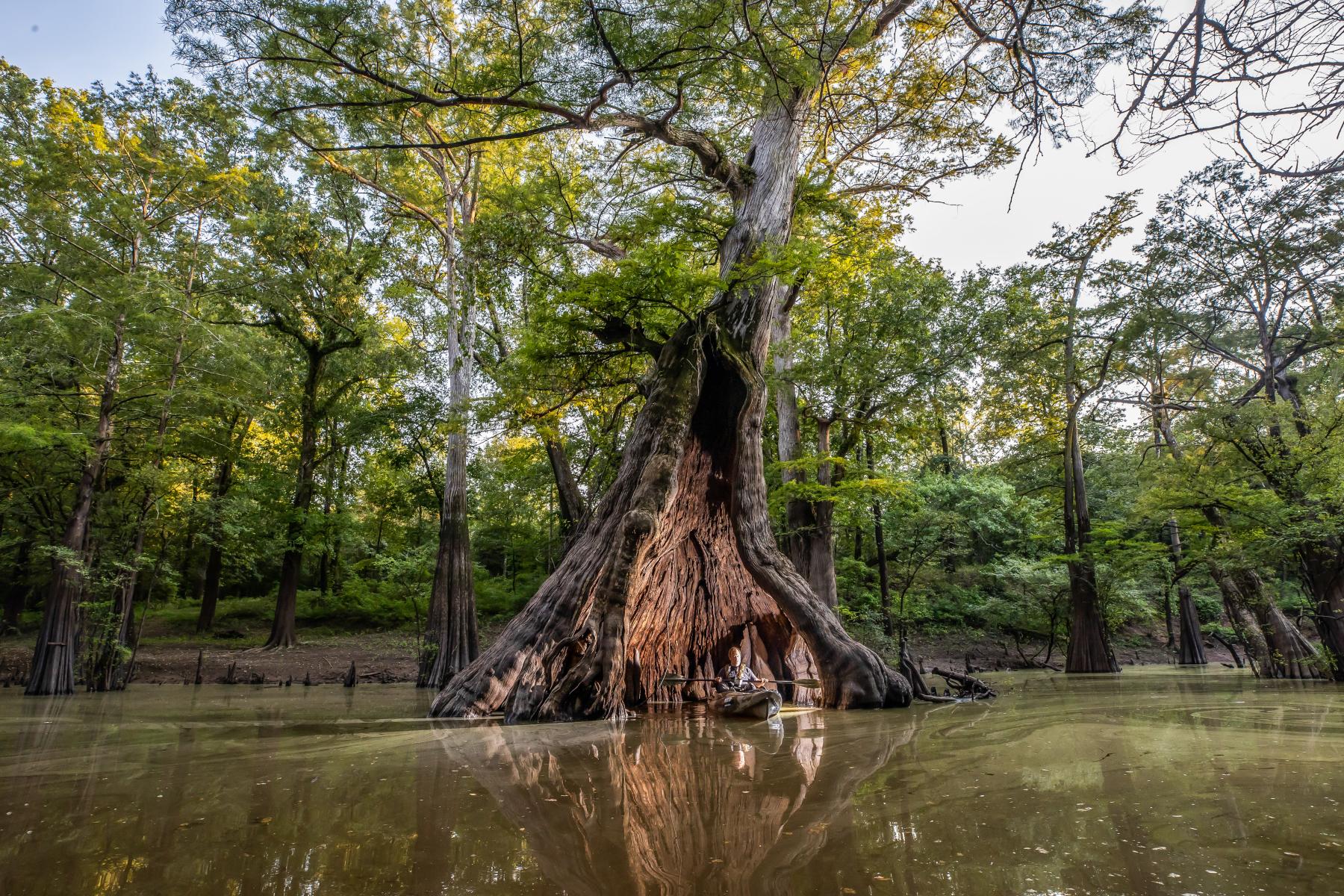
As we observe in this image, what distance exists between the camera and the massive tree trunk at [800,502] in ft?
40.4

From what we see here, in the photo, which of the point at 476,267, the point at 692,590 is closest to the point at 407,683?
the point at 692,590

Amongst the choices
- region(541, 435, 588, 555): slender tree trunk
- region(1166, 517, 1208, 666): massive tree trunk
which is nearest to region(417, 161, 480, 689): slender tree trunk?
region(541, 435, 588, 555): slender tree trunk

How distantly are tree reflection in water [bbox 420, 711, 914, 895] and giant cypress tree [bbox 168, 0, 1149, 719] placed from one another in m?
1.93

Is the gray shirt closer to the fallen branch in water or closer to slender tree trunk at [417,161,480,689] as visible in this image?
the fallen branch in water

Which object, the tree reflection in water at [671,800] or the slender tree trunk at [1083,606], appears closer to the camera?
the tree reflection in water at [671,800]

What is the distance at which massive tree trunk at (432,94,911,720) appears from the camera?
6605 millimetres

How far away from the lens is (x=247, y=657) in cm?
1620

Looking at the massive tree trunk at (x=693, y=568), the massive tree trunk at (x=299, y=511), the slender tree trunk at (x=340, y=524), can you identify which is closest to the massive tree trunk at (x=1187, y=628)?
the massive tree trunk at (x=693, y=568)

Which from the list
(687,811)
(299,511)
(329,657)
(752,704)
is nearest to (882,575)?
(752,704)

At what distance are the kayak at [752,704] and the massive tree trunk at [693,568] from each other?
1177 millimetres

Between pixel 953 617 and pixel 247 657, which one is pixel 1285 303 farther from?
pixel 247 657

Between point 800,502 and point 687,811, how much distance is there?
34.7 ft

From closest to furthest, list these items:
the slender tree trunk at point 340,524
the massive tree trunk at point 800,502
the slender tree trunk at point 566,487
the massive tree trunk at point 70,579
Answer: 1. the massive tree trunk at point 70,579
2. the massive tree trunk at point 800,502
3. the slender tree trunk at point 566,487
4. the slender tree trunk at point 340,524

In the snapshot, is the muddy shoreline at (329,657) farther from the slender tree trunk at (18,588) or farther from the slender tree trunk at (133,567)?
the slender tree trunk at (133,567)
